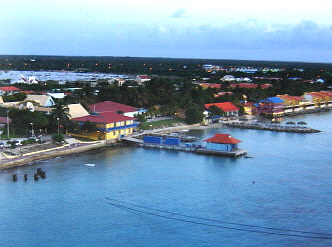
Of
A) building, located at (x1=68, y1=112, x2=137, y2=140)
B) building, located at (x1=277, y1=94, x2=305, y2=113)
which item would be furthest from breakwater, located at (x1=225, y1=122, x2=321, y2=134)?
building, located at (x1=277, y1=94, x2=305, y2=113)

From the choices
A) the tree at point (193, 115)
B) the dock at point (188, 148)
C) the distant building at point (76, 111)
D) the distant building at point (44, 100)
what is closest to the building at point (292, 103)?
the tree at point (193, 115)

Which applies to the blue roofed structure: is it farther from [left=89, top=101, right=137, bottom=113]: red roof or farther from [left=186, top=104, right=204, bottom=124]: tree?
[left=89, top=101, right=137, bottom=113]: red roof

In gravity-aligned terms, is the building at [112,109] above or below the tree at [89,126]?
above

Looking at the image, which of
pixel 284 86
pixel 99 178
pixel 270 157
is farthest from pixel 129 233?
pixel 284 86

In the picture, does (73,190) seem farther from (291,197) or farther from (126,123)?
(126,123)

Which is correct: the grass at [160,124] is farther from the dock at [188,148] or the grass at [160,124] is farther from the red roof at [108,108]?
the dock at [188,148]

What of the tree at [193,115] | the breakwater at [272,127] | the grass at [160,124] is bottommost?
the breakwater at [272,127]

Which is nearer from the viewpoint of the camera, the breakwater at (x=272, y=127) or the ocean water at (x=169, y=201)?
the ocean water at (x=169, y=201)

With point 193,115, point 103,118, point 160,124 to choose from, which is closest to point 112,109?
point 160,124
